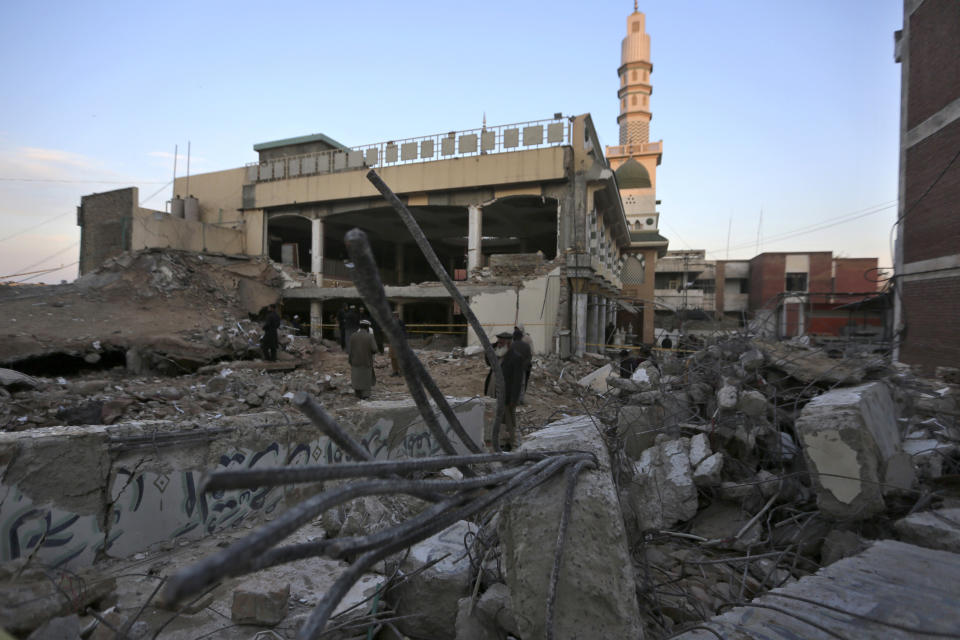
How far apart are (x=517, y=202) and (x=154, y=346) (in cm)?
1243

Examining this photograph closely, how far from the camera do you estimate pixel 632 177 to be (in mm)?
28047

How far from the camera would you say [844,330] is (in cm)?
2061

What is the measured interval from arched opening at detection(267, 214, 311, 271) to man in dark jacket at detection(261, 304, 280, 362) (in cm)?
1052

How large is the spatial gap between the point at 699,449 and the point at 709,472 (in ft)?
1.10

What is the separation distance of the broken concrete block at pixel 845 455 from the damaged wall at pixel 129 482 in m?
3.92

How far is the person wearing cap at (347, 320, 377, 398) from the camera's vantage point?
Result: 23.1 feet

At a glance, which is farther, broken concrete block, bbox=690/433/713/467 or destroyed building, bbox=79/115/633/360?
destroyed building, bbox=79/115/633/360

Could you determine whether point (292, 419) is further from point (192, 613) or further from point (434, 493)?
point (434, 493)

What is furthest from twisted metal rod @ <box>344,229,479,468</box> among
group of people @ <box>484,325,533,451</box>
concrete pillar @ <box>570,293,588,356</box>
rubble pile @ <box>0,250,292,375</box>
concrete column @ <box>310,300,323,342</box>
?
concrete column @ <box>310,300,323,342</box>

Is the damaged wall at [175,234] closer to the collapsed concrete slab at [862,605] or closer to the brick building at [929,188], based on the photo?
the collapsed concrete slab at [862,605]

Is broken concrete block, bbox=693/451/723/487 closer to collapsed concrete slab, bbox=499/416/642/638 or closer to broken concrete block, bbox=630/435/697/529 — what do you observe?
broken concrete block, bbox=630/435/697/529

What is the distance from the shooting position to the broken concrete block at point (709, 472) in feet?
12.2

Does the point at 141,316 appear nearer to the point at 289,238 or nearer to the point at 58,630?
the point at 58,630

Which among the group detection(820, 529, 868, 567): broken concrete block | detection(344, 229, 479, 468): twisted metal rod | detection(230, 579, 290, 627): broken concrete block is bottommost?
detection(230, 579, 290, 627): broken concrete block
